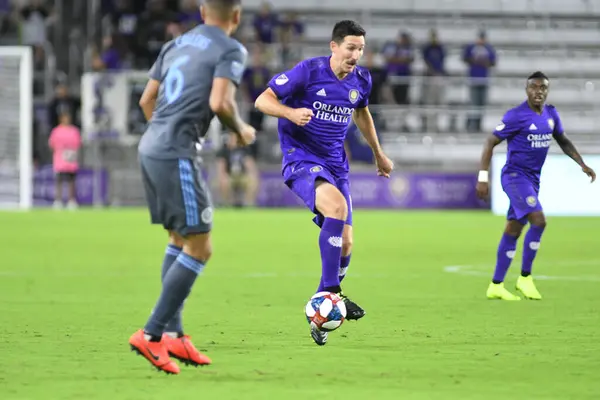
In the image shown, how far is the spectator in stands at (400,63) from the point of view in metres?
32.1

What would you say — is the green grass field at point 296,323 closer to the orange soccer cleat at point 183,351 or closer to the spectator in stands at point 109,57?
the orange soccer cleat at point 183,351

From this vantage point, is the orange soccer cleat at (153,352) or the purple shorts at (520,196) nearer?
the orange soccer cleat at (153,352)

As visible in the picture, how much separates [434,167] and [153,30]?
26.3ft

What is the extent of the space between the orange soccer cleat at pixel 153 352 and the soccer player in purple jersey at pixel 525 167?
5.57m

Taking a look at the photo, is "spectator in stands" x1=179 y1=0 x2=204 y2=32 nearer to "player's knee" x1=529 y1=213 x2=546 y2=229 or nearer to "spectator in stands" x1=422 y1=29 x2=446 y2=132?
"spectator in stands" x1=422 y1=29 x2=446 y2=132

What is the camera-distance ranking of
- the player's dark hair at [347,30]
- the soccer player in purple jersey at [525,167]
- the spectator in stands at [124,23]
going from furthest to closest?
1. the spectator in stands at [124,23]
2. the soccer player in purple jersey at [525,167]
3. the player's dark hair at [347,30]

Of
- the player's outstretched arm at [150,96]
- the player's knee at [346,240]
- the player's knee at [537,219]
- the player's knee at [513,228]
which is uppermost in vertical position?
the player's outstretched arm at [150,96]

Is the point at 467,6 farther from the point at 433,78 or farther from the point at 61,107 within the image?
the point at 61,107

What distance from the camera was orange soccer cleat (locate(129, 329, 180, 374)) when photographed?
6.60 metres

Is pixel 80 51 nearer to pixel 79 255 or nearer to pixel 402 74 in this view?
pixel 402 74

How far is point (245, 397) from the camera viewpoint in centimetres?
594

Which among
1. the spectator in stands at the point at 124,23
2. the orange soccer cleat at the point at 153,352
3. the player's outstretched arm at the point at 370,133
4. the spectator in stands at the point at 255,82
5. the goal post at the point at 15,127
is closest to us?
the orange soccer cleat at the point at 153,352

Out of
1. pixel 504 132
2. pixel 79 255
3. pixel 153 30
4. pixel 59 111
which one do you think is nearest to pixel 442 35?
pixel 153 30

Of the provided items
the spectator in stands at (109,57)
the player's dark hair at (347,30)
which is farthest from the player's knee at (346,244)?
the spectator in stands at (109,57)
